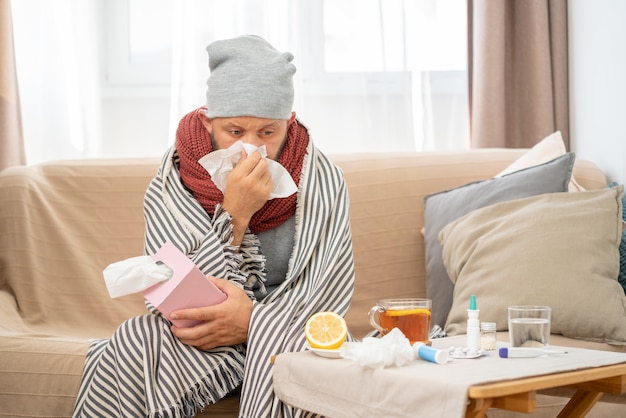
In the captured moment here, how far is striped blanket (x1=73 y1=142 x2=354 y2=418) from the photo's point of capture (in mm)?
1529

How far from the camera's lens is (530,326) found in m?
1.32

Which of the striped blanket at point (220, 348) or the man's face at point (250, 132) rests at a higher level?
the man's face at point (250, 132)

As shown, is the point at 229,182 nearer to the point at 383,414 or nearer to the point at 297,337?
the point at 297,337

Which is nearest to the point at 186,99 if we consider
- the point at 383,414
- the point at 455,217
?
the point at 455,217

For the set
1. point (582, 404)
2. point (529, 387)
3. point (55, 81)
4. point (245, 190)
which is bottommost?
point (582, 404)

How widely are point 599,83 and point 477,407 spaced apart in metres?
1.69

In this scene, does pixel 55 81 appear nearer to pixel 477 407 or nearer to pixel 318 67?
pixel 318 67

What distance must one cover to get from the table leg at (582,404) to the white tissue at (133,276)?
0.75m

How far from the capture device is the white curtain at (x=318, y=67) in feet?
9.34

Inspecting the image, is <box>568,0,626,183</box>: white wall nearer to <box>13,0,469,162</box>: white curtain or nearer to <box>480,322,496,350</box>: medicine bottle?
<box>13,0,469,162</box>: white curtain

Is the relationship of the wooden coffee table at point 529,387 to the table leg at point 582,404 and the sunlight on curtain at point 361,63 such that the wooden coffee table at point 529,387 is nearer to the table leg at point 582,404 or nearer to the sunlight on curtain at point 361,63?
the table leg at point 582,404

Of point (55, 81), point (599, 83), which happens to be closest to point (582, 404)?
point (599, 83)

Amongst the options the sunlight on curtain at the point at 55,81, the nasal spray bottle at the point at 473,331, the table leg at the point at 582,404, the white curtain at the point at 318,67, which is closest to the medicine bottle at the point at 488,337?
the nasal spray bottle at the point at 473,331

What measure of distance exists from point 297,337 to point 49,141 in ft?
5.56
